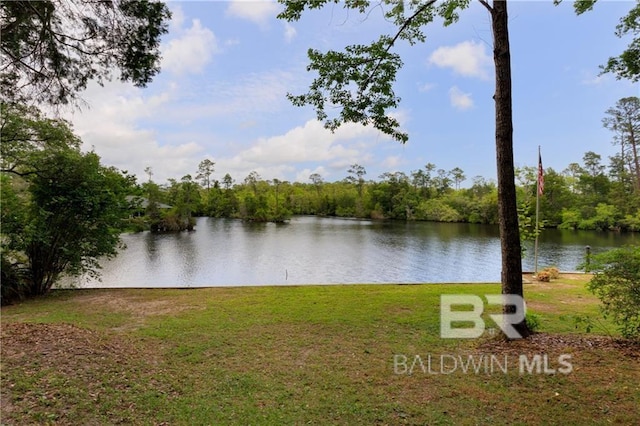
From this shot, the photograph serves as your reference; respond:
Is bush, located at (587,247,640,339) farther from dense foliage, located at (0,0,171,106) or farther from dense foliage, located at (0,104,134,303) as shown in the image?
dense foliage, located at (0,104,134,303)

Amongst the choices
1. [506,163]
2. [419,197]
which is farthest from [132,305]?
[419,197]

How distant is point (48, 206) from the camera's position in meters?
8.46

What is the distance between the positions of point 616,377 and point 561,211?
4722 cm

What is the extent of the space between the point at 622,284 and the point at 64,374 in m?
6.05

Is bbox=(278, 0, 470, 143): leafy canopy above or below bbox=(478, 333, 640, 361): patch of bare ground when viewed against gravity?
above

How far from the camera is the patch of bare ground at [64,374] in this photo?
2.70 m

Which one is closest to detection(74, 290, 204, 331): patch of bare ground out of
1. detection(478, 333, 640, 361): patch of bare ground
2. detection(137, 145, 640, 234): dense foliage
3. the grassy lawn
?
the grassy lawn

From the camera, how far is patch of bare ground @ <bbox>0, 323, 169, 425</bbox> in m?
2.70

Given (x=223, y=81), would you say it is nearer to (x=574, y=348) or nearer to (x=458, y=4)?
(x=458, y=4)

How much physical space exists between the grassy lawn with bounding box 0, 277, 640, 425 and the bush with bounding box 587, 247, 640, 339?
362mm

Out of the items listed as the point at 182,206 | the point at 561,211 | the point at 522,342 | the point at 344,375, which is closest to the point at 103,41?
the point at 344,375

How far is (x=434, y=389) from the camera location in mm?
3291

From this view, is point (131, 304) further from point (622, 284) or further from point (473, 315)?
point (622, 284)

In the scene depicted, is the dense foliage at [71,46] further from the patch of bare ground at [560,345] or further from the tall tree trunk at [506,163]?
the patch of bare ground at [560,345]
